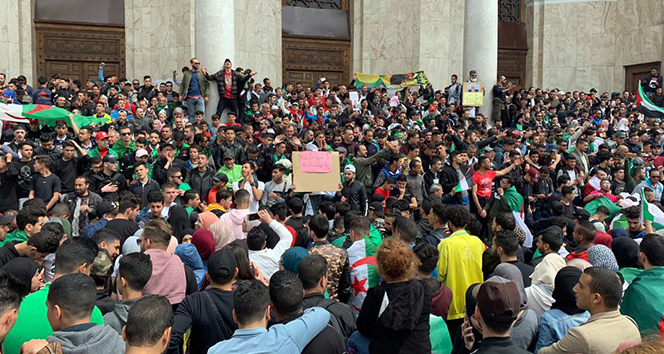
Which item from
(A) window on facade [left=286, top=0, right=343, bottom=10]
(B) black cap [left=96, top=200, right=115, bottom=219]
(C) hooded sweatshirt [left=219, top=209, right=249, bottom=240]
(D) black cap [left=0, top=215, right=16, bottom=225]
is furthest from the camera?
(A) window on facade [left=286, top=0, right=343, bottom=10]

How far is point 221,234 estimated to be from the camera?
7.07m

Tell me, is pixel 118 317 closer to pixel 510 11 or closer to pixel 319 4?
pixel 319 4

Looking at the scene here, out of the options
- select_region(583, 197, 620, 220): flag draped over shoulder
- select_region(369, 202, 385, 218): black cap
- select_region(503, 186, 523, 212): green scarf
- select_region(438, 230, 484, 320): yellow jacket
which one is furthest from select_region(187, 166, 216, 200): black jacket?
select_region(583, 197, 620, 220): flag draped over shoulder

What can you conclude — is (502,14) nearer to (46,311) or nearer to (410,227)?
(410,227)

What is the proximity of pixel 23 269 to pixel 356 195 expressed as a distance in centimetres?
675

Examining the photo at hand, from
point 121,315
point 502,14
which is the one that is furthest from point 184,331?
point 502,14

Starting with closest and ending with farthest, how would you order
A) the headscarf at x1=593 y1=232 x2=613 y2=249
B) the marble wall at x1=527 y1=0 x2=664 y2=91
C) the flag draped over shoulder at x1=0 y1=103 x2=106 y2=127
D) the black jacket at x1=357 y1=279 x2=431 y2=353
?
the black jacket at x1=357 y1=279 x2=431 y2=353, the headscarf at x1=593 y1=232 x2=613 y2=249, the flag draped over shoulder at x1=0 y1=103 x2=106 y2=127, the marble wall at x1=527 y1=0 x2=664 y2=91

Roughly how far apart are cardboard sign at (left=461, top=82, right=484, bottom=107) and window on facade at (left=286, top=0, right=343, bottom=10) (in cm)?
911

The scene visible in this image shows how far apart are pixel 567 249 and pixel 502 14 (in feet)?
79.4

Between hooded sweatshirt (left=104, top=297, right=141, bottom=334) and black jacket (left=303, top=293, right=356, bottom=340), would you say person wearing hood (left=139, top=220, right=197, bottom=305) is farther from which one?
black jacket (left=303, top=293, right=356, bottom=340)

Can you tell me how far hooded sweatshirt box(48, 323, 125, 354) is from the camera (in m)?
4.00

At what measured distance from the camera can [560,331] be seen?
4926mm

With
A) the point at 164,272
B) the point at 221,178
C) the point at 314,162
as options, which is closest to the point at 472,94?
the point at 314,162

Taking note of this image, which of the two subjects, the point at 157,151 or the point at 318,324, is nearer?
the point at 318,324
